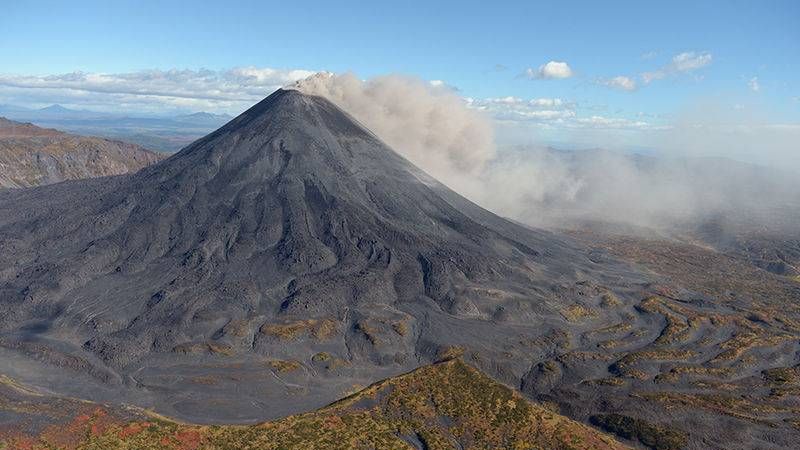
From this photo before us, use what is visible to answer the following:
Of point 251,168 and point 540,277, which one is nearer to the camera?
point 540,277

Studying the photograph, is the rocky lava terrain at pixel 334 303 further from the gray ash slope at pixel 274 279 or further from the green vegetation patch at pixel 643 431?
the gray ash slope at pixel 274 279

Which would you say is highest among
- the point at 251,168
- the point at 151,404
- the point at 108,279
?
the point at 251,168

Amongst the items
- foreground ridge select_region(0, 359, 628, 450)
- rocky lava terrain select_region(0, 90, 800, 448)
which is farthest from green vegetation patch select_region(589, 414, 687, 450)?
foreground ridge select_region(0, 359, 628, 450)

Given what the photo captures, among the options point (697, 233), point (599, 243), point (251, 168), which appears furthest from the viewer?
point (697, 233)

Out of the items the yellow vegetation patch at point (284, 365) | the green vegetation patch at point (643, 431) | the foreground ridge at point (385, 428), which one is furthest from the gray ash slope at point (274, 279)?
the green vegetation patch at point (643, 431)

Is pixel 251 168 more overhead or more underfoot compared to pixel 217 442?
more overhead

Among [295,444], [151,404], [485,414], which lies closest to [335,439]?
[295,444]

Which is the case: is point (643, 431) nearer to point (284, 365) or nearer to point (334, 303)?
point (284, 365)

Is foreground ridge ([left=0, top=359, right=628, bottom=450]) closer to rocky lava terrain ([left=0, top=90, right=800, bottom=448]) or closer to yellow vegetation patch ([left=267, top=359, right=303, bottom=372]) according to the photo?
rocky lava terrain ([left=0, top=90, right=800, bottom=448])

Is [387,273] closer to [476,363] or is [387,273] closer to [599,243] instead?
[476,363]
